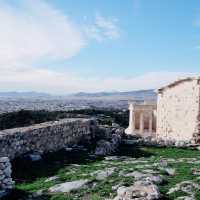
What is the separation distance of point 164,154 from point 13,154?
846cm

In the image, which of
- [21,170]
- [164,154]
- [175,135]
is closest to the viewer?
[21,170]

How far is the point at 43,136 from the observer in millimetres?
23750

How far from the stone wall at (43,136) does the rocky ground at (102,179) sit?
67 centimetres

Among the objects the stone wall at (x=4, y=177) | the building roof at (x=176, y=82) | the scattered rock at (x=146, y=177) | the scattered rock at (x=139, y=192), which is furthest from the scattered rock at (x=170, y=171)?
the building roof at (x=176, y=82)

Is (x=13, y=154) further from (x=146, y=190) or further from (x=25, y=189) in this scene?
(x=146, y=190)

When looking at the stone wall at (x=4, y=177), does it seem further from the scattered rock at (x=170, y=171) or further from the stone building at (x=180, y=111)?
the stone building at (x=180, y=111)

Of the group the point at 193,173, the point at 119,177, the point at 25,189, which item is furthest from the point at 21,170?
the point at 193,173

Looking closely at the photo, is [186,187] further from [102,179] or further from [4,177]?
[4,177]

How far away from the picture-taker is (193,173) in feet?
57.3

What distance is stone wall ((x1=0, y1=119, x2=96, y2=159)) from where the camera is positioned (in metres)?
20.8

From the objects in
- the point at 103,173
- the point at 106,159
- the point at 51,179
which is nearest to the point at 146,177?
the point at 103,173

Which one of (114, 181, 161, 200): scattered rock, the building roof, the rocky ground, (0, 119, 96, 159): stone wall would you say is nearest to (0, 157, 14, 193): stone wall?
the rocky ground

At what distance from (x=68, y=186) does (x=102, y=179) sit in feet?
4.20

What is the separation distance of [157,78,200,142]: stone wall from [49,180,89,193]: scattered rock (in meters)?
15.5
